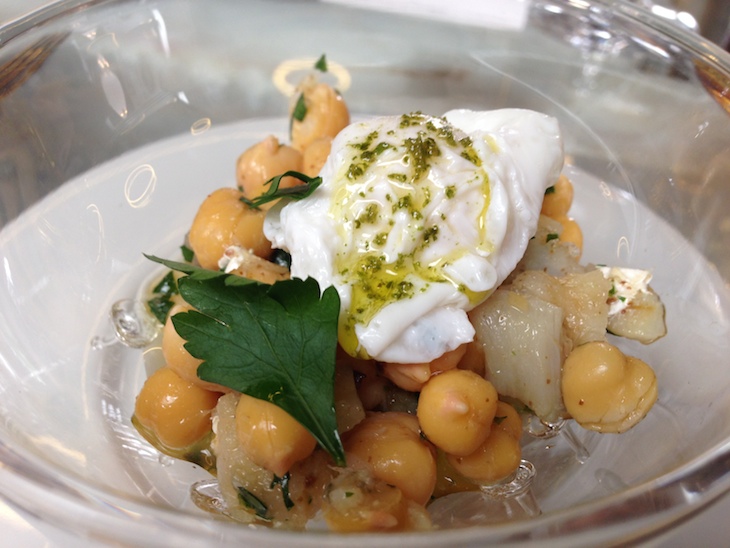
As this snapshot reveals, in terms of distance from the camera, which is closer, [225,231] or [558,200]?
[225,231]

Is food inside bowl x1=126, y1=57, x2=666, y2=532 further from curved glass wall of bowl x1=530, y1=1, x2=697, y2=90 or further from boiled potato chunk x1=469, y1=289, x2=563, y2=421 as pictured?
curved glass wall of bowl x1=530, y1=1, x2=697, y2=90

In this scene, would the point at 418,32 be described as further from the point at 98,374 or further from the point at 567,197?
the point at 98,374

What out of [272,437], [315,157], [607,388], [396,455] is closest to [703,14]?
[315,157]

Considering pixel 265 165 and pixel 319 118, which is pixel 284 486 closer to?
pixel 265 165

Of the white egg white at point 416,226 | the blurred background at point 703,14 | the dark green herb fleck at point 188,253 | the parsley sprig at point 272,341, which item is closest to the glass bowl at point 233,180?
the dark green herb fleck at point 188,253

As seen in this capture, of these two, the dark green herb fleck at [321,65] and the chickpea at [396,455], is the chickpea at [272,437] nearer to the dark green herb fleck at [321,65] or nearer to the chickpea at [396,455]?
the chickpea at [396,455]
